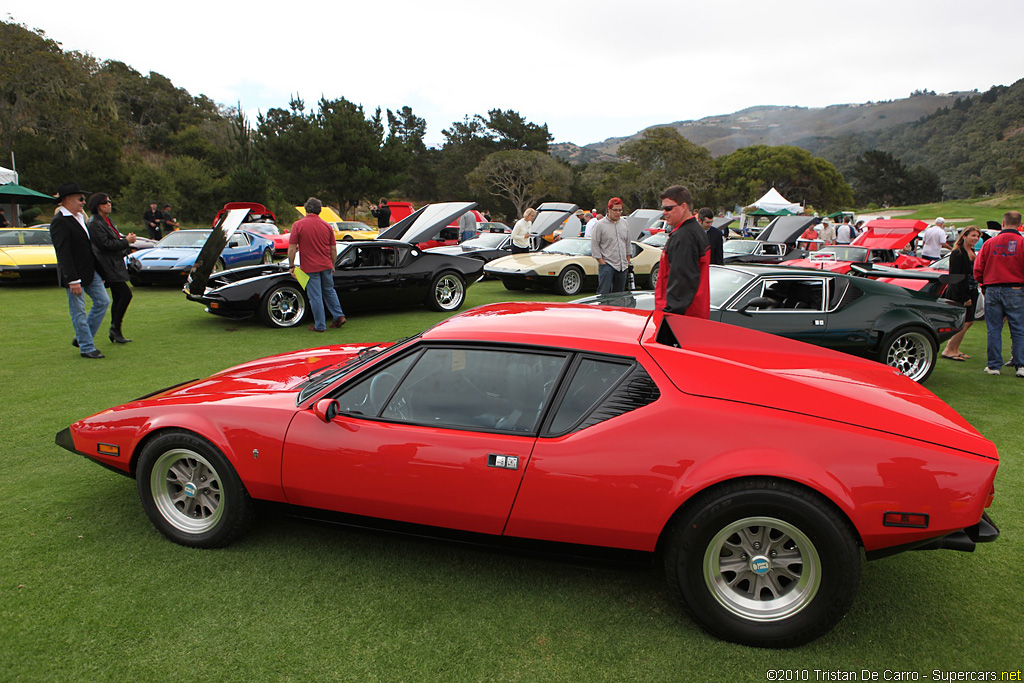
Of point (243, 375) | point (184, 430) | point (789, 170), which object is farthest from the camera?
point (789, 170)

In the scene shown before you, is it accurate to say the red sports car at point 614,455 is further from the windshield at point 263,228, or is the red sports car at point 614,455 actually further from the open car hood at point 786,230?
the windshield at point 263,228

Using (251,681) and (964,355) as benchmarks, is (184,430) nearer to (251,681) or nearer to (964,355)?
(251,681)

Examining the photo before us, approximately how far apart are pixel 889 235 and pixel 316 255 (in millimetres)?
16121

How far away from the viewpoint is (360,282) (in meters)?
9.38

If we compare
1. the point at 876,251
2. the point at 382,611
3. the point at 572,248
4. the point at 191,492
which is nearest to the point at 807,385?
the point at 382,611

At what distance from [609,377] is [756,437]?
617 mm

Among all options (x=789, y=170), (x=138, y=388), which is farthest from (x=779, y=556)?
(x=789, y=170)

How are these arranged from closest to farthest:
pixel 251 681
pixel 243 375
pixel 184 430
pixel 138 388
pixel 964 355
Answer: pixel 251 681 → pixel 184 430 → pixel 243 375 → pixel 138 388 → pixel 964 355

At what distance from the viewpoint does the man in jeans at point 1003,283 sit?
6375 mm

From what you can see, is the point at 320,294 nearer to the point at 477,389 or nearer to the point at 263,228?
the point at 477,389

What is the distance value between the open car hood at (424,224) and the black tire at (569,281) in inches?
89.9

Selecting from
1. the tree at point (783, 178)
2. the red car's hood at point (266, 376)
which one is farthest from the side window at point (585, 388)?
the tree at point (783, 178)

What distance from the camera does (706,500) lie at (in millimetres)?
2328

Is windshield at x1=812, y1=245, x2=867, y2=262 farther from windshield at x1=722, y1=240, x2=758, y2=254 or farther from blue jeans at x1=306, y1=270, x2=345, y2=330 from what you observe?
blue jeans at x1=306, y1=270, x2=345, y2=330
